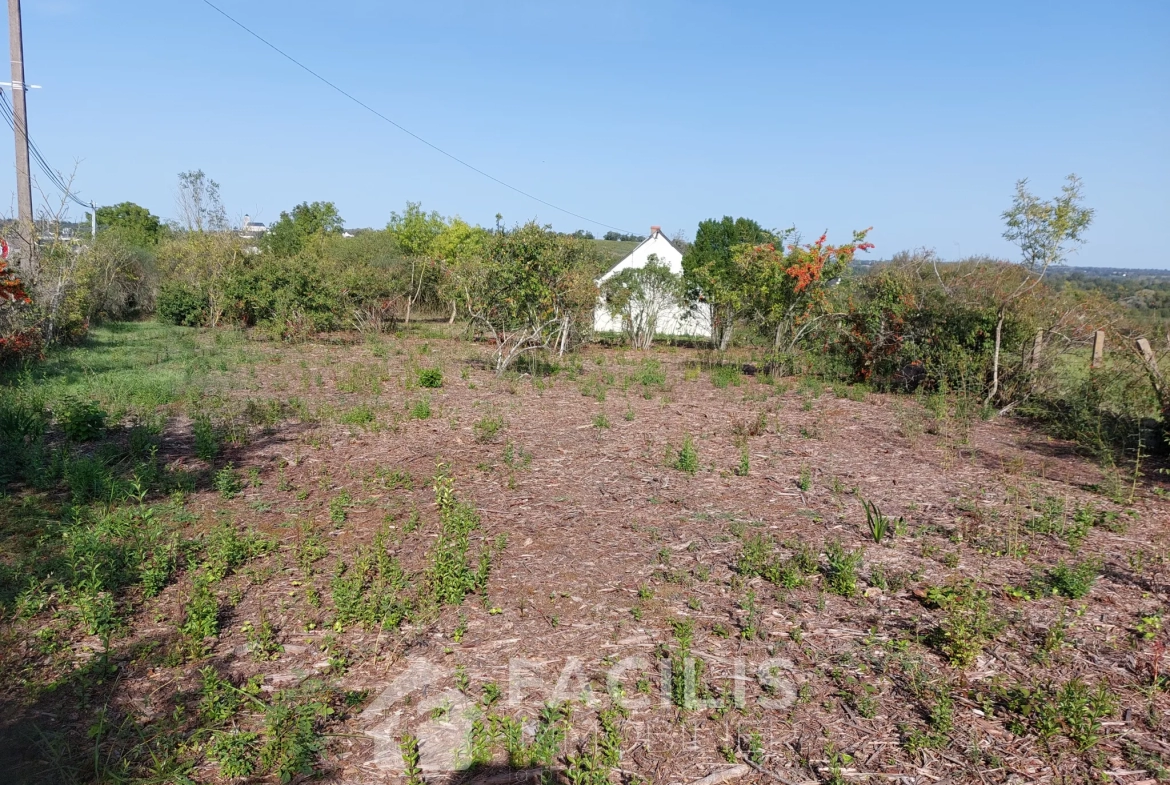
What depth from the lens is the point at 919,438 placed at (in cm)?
906

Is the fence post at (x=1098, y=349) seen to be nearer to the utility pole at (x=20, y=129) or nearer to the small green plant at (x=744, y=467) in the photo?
the small green plant at (x=744, y=467)

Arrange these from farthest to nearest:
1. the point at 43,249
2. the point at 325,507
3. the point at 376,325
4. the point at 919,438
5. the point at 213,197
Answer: the point at 213,197 < the point at 376,325 < the point at 43,249 < the point at 919,438 < the point at 325,507

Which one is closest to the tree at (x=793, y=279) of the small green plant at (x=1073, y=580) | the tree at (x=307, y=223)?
the small green plant at (x=1073, y=580)

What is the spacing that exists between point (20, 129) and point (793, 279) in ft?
50.0

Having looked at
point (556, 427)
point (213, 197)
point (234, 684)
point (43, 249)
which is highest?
point (213, 197)

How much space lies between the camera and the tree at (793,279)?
556 inches

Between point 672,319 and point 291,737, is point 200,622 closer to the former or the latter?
point 291,737

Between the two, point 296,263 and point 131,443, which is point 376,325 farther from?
point 131,443

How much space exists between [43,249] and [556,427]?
11.7m

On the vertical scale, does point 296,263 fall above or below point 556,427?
above

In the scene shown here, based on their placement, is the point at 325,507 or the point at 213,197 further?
the point at 213,197

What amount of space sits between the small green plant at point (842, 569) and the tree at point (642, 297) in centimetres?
1741

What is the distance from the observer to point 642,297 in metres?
22.5

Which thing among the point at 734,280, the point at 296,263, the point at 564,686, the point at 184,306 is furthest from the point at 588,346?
the point at 564,686
